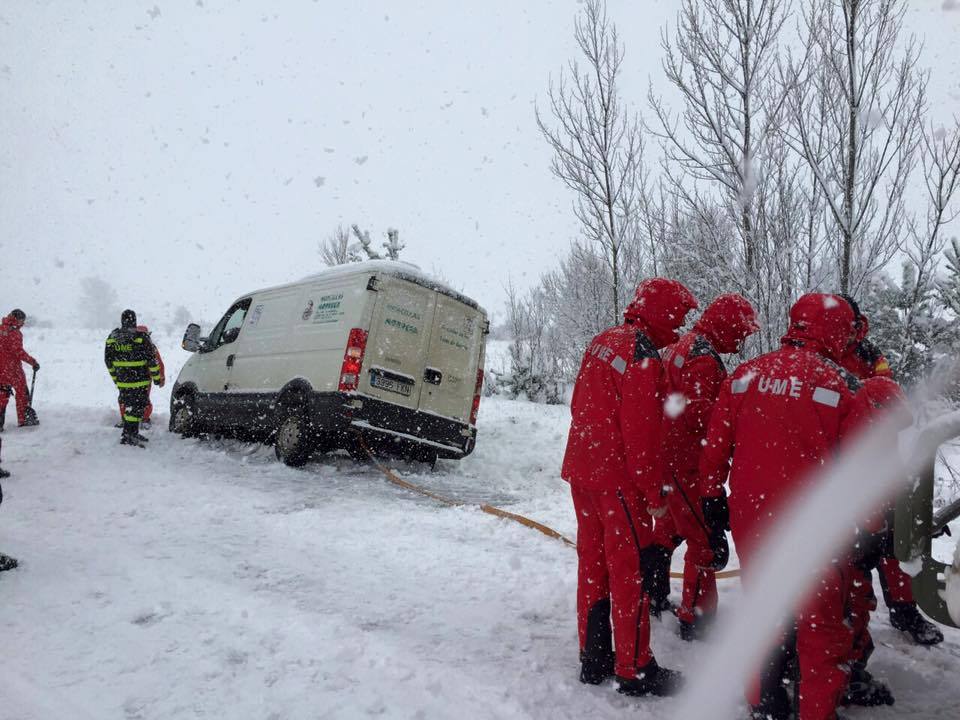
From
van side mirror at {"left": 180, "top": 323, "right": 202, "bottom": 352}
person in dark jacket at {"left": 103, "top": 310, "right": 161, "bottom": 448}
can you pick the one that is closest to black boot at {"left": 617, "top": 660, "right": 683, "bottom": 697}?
person in dark jacket at {"left": 103, "top": 310, "right": 161, "bottom": 448}

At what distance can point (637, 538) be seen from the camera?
271 cm

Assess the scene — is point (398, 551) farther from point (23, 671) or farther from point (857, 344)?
point (857, 344)

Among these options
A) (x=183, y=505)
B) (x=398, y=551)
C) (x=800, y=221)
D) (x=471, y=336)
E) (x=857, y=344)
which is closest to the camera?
(x=857, y=344)

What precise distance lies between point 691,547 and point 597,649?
828 millimetres

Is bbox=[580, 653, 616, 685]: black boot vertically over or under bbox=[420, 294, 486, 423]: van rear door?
under

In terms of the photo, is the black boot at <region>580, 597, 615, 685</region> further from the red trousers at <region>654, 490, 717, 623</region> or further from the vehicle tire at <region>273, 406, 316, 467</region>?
the vehicle tire at <region>273, 406, 316, 467</region>

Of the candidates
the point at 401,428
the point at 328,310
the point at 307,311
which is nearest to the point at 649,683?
the point at 401,428

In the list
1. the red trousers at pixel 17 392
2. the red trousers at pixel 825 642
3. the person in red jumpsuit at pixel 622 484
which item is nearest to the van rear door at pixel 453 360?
the person in red jumpsuit at pixel 622 484

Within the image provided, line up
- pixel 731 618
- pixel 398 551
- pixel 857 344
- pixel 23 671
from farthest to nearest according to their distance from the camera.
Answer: pixel 398 551
pixel 857 344
pixel 731 618
pixel 23 671

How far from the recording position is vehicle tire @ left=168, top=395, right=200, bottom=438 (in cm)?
952

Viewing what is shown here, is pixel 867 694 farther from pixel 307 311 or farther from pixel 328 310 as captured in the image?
pixel 307 311

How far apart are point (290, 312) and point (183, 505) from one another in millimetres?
3173

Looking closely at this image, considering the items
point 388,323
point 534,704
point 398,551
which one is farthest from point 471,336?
point 534,704

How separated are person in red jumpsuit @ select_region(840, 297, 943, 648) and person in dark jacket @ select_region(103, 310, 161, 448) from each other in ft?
27.8
